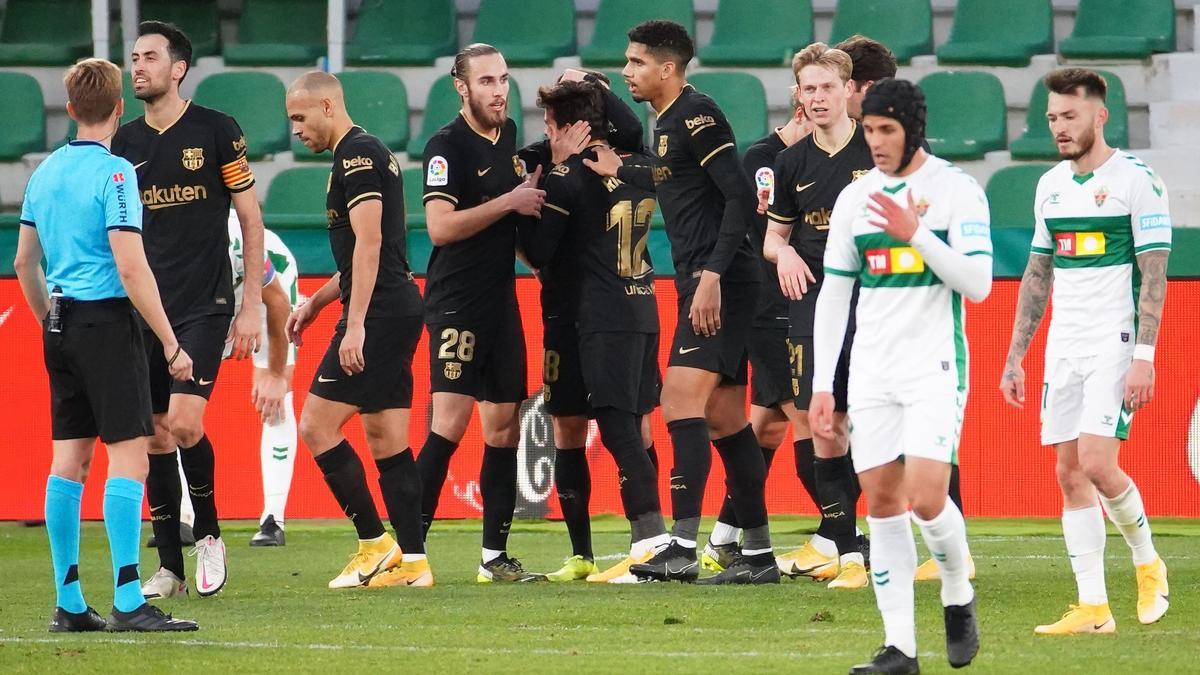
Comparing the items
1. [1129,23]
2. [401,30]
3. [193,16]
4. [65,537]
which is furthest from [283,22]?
[65,537]

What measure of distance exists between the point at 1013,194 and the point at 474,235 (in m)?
6.66

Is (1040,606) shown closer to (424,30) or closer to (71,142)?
(71,142)

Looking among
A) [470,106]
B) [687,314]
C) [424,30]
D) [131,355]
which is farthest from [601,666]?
[424,30]

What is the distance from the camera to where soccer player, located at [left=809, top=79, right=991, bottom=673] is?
16.6ft

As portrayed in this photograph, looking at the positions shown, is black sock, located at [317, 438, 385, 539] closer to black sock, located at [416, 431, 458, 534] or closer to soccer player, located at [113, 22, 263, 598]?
black sock, located at [416, 431, 458, 534]

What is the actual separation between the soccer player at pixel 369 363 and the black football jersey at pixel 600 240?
0.64 m

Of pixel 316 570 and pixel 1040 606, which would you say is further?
pixel 316 570

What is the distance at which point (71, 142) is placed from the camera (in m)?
6.34

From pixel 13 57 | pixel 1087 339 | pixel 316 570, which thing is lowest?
pixel 316 570

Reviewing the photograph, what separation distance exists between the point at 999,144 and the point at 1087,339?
27.1ft

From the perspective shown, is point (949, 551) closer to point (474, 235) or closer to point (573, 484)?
point (573, 484)

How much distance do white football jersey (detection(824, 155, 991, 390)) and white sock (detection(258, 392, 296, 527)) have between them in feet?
19.2

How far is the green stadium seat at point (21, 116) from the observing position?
15.1m

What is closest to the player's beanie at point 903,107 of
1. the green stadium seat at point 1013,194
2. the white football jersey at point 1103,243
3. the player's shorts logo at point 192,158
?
the white football jersey at point 1103,243
